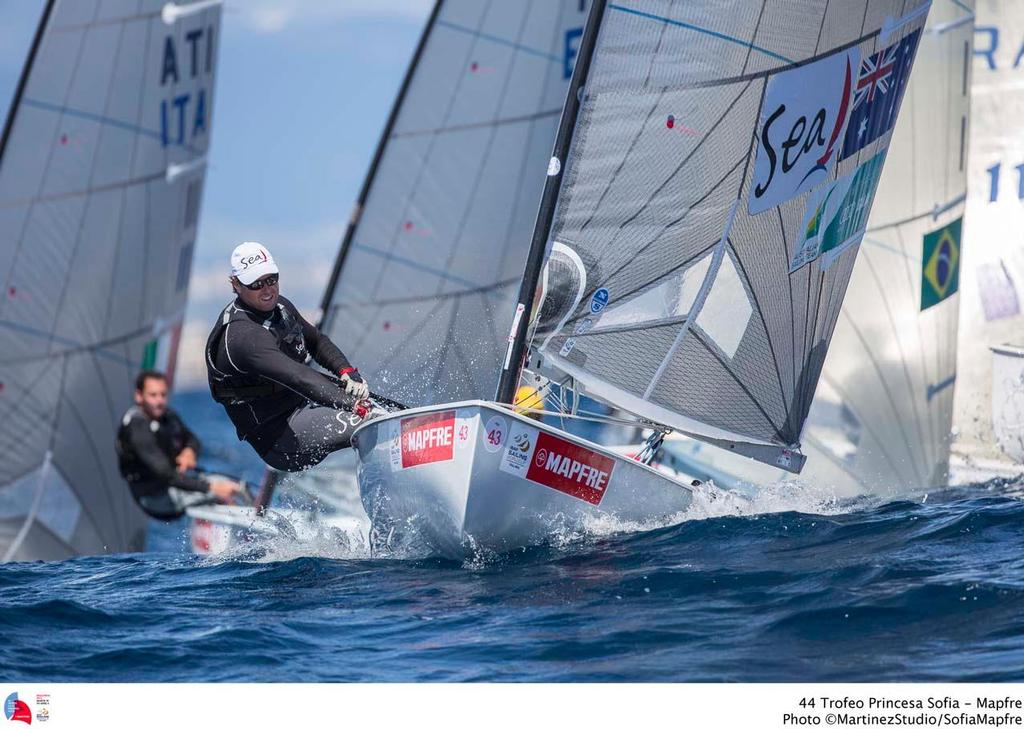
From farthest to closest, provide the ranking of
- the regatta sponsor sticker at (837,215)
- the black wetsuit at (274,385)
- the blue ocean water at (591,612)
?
the regatta sponsor sticker at (837,215)
the black wetsuit at (274,385)
the blue ocean water at (591,612)

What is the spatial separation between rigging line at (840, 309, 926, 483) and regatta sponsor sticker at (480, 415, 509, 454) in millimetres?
5122

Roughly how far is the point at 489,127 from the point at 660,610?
6.73 meters

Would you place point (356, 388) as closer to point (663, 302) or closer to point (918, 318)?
point (663, 302)

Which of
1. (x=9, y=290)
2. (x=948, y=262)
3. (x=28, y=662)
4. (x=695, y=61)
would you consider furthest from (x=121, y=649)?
(x=948, y=262)

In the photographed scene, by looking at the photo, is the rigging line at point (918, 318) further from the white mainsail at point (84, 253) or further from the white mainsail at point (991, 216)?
the white mainsail at point (84, 253)

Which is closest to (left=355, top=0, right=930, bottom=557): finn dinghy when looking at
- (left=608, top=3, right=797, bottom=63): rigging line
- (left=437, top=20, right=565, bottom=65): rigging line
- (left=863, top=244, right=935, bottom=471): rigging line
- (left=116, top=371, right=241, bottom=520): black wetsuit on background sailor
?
(left=608, top=3, right=797, bottom=63): rigging line

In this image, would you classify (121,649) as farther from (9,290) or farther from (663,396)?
(9,290)

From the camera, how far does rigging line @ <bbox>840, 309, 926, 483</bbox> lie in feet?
32.4

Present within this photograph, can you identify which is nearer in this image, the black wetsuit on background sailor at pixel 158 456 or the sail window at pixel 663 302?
the sail window at pixel 663 302

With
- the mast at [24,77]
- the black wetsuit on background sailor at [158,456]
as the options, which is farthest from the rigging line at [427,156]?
the mast at [24,77]

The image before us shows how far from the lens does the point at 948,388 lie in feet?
33.5

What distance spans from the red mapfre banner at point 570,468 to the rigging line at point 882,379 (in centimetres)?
479

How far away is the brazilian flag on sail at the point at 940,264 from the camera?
1002cm

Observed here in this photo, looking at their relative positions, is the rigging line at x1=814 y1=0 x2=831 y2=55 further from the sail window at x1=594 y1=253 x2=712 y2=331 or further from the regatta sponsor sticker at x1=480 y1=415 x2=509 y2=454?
the regatta sponsor sticker at x1=480 y1=415 x2=509 y2=454
